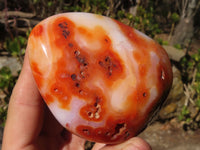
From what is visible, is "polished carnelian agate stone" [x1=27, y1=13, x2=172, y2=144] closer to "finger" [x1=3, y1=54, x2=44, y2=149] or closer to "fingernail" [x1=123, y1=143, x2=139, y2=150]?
"fingernail" [x1=123, y1=143, x2=139, y2=150]

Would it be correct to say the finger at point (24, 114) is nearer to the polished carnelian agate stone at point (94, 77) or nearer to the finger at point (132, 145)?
the polished carnelian agate stone at point (94, 77)

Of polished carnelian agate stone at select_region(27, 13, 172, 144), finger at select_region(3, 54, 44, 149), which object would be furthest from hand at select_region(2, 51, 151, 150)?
polished carnelian agate stone at select_region(27, 13, 172, 144)

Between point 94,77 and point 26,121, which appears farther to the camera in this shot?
point 26,121

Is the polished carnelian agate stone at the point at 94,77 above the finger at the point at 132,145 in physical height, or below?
above

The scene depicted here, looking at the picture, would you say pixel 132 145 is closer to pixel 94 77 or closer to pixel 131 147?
pixel 131 147

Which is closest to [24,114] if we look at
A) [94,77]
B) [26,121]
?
[26,121]

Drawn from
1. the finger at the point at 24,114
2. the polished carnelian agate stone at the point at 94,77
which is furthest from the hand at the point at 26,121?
the polished carnelian agate stone at the point at 94,77
